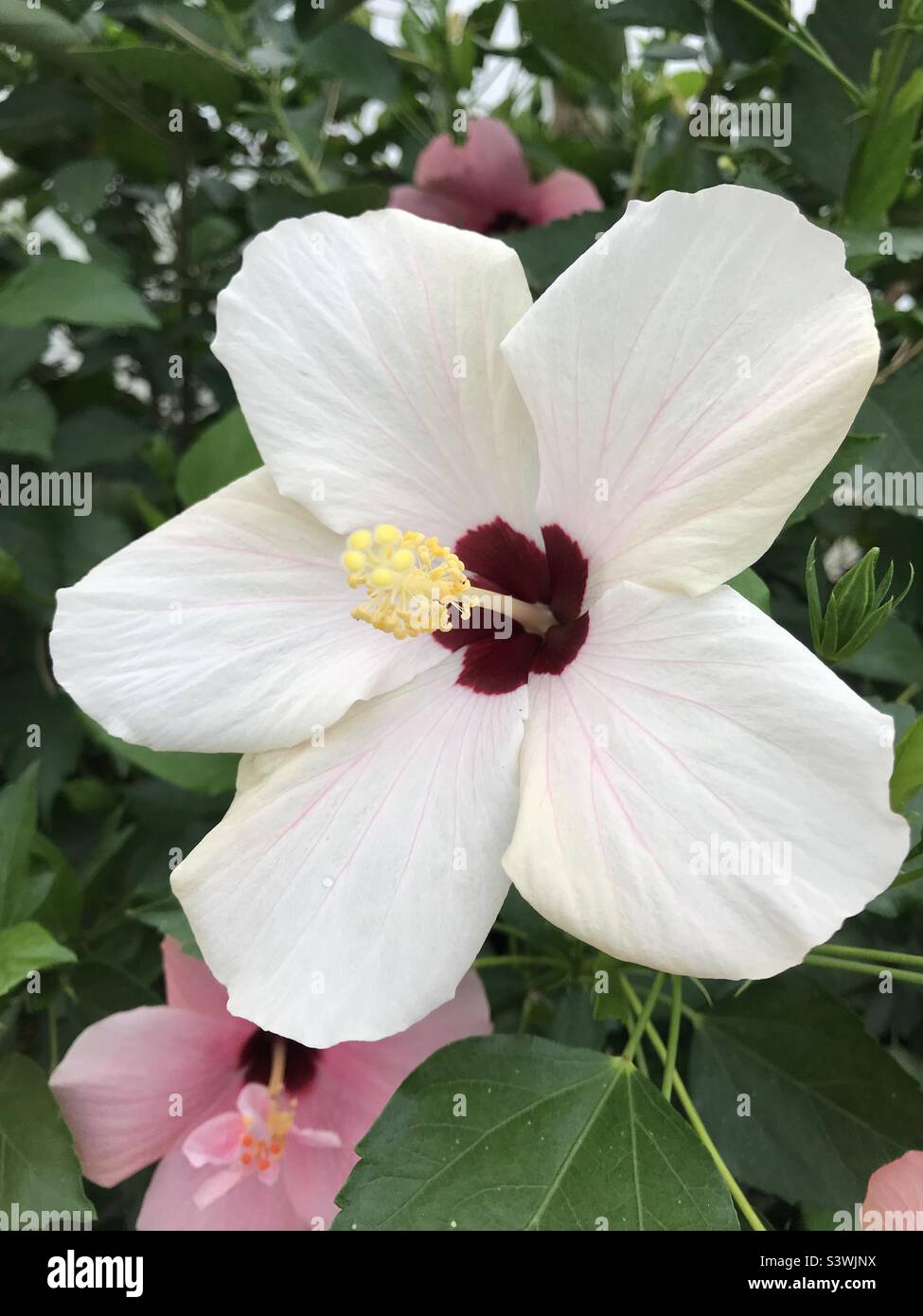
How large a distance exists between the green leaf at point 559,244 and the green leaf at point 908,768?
58 cm

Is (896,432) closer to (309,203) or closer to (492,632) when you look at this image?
(492,632)

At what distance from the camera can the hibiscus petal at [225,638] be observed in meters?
0.75

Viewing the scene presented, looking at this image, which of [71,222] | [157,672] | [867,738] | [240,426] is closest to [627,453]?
[867,738]

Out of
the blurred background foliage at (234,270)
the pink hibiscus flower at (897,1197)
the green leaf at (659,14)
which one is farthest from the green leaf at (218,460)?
the pink hibiscus flower at (897,1197)

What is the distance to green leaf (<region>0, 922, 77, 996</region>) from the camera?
84cm

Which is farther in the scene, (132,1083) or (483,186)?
(483,186)

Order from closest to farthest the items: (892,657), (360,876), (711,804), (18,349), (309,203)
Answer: (711,804) < (360,876) < (892,657) < (309,203) < (18,349)

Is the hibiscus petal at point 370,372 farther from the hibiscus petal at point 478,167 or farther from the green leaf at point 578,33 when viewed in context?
the hibiscus petal at point 478,167

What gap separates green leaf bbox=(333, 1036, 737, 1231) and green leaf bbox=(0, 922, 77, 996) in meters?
0.31

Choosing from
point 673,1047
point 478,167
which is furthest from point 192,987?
point 478,167

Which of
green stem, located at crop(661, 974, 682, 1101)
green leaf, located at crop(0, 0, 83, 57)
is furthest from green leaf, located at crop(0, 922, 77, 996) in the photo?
green leaf, located at crop(0, 0, 83, 57)

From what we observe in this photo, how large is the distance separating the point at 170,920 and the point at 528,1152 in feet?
1.20

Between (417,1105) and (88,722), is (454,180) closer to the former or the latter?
(88,722)

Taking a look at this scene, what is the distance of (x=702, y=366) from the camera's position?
2.10 ft
